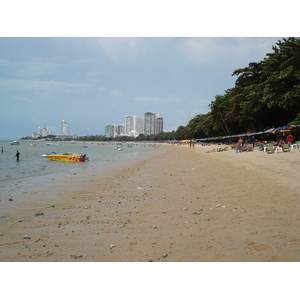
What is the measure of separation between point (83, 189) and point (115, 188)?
124 centimetres

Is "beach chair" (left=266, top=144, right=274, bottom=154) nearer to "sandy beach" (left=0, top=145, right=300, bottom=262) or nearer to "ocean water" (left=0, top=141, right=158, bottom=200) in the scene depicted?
"sandy beach" (left=0, top=145, right=300, bottom=262)

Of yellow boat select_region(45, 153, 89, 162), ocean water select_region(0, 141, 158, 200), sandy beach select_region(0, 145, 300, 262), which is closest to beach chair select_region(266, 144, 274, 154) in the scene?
sandy beach select_region(0, 145, 300, 262)

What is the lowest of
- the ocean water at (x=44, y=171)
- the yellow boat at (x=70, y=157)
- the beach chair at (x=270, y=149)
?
the ocean water at (x=44, y=171)

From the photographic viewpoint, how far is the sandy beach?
3705mm

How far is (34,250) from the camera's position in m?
4.01

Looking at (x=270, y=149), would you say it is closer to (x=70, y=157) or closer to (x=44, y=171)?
(x=44, y=171)

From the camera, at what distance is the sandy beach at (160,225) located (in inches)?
146

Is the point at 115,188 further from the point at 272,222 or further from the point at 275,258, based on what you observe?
the point at 275,258

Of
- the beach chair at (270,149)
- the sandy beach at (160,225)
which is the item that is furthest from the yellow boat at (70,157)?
the beach chair at (270,149)

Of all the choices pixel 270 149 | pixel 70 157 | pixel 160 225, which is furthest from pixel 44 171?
pixel 270 149

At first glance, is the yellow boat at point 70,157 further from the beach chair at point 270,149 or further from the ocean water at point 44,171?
the beach chair at point 270,149

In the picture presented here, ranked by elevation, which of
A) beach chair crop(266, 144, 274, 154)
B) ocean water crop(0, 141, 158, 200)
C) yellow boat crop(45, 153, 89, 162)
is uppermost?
beach chair crop(266, 144, 274, 154)

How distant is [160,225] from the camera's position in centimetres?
502

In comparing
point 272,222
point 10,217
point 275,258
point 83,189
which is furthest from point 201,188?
point 10,217
